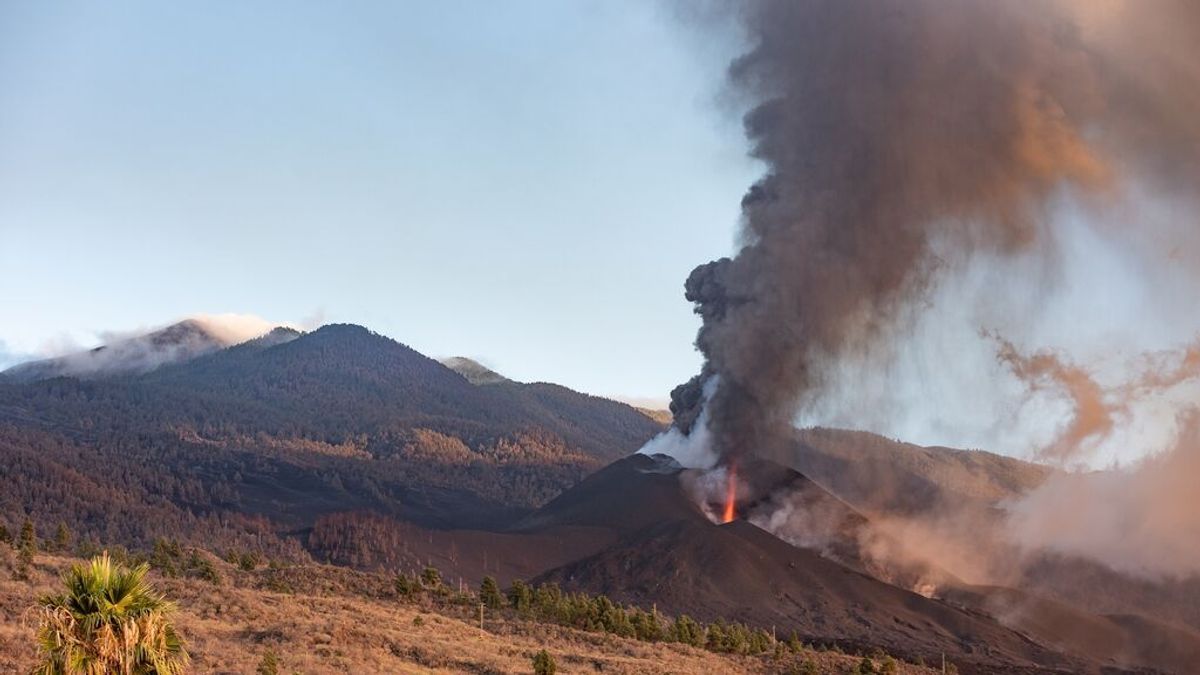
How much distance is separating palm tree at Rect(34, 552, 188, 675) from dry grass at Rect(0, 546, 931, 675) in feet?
53.2

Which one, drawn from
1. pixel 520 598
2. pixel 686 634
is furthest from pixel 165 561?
pixel 686 634

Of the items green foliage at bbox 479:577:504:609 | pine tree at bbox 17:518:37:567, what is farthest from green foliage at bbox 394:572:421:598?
pine tree at bbox 17:518:37:567

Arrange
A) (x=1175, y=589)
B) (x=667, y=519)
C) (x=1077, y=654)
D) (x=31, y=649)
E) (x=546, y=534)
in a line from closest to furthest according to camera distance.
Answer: (x=31, y=649) → (x=1077, y=654) → (x=667, y=519) → (x=546, y=534) → (x=1175, y=589)

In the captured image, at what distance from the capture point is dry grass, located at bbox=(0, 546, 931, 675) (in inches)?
2122

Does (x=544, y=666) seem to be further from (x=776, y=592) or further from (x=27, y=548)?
(x=776, y=592)

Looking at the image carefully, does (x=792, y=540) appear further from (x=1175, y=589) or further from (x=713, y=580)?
(x=1175, y=589)

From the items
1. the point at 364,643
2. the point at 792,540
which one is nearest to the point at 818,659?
the point at 364,643

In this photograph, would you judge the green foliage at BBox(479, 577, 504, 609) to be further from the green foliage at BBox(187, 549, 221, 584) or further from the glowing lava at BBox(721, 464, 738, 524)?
the glowing lava at BBox(721, 464, 738, 524)

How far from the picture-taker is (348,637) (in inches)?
2317

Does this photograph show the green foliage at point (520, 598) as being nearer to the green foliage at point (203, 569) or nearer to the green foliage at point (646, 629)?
the green foliage at point (646, 629)

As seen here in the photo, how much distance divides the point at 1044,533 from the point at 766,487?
225 ft

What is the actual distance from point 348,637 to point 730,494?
102m

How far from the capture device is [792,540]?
149 metres

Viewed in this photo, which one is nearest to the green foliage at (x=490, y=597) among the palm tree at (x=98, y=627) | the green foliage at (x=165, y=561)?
the green foliage at (x=165, y=561)
